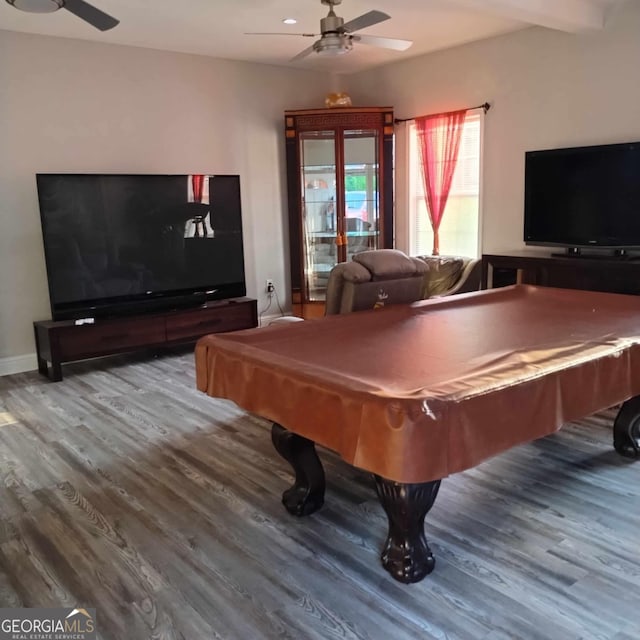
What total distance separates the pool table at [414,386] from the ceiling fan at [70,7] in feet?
6.30

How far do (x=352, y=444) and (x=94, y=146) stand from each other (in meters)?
4.28

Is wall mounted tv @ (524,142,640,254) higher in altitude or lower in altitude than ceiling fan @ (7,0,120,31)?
lower

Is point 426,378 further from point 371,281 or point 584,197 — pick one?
point 584,197

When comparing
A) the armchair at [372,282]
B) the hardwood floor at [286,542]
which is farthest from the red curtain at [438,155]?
the hardwood floor at [286,542]

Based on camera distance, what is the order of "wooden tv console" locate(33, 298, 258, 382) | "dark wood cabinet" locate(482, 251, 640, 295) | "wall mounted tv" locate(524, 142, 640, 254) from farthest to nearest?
1. "wooden tv console" locate(33, 298, 258, 382)
2. "wall mounted tv" locate(524, 142, 640, 254)
3. "dark wood cabinet" locate(482, 251, 640, 295)

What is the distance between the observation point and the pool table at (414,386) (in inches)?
66.3

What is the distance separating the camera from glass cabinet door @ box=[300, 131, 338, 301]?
610 cm

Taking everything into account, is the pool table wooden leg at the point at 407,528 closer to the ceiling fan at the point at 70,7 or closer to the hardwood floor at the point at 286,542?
the hardwood floor at the point at 286,542

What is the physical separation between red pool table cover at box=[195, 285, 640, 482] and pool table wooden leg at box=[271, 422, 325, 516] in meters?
0.37

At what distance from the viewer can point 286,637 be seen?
182 centimetres

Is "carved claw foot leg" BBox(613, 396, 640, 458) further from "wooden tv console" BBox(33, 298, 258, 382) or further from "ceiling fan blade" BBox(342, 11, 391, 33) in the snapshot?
"wooden tv console" BBox(33, 298, 258, 382)

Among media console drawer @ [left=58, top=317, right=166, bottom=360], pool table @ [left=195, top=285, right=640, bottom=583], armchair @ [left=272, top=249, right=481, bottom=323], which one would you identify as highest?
armchair @ [left=272, top=249, right=481, bottom=323]

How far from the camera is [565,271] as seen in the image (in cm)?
461

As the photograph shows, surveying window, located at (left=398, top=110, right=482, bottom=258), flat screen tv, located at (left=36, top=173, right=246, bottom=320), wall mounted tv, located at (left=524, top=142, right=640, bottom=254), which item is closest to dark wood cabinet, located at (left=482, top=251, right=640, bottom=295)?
wall mounted tv, located at (left=524, top=142, right=640, bottom=254)
